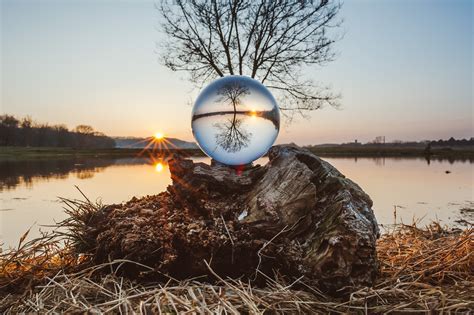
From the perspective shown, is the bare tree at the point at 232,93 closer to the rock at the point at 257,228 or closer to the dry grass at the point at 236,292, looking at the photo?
the rock at the point at 257,228

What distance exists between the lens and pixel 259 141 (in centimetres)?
458

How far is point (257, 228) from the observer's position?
3.21 metres

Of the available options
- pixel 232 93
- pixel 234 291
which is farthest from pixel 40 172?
pixel 234 291

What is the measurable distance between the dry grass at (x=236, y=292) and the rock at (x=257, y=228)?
15cm

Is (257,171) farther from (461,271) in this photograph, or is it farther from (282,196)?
(461,271)

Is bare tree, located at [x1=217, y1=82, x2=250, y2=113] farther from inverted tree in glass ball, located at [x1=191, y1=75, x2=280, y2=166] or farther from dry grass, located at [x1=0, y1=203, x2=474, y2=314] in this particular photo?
dry grass, located at [x1=0, y1=203, x2=474, y2=314]

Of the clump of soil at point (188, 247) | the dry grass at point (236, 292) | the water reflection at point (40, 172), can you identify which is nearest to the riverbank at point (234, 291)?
the dry grass at point (236, 292)

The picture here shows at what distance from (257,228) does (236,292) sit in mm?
835

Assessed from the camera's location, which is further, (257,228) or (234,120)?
(234,120)

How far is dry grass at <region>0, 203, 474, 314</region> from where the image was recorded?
89.9 inches

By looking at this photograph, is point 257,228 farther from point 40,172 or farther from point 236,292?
point 40,172

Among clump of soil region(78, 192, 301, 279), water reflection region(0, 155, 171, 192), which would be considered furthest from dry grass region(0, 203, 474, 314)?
water reflection region(0, 155, 171, 192)

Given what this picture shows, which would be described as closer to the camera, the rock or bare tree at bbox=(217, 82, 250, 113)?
the rock

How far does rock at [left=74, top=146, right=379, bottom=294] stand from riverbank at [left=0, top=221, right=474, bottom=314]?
0.44 feet
